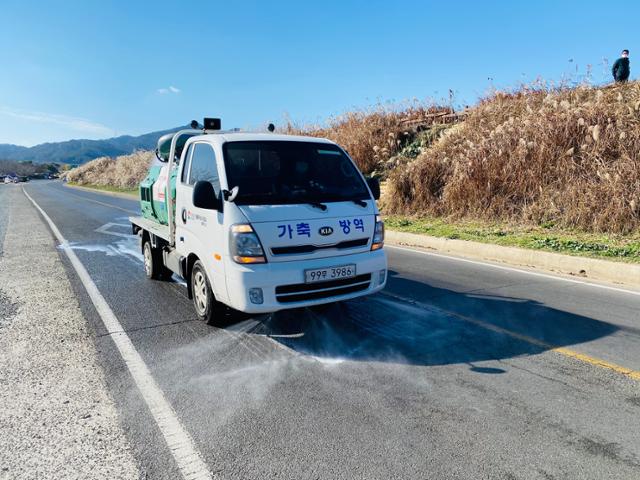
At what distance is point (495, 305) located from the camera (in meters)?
5.96

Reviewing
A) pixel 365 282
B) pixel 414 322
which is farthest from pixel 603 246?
pixel 365 282

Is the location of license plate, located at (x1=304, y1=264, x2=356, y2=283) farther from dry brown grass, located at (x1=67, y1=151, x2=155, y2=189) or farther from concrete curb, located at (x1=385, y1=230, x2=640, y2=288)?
dry brown grass, located at (x1=67, y1=151, x2=155, y2=189)

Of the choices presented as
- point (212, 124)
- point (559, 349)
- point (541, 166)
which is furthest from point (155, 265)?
point (541, 166)

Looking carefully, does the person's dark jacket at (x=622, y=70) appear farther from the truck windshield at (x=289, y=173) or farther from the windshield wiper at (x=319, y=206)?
the windshield wiper at (x=319, y=206)

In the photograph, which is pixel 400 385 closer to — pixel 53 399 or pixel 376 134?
pixel 53 399

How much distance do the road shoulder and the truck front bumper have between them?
1.35 metres

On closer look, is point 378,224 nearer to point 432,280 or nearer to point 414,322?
point 414,322

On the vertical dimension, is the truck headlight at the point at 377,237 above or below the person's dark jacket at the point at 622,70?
below

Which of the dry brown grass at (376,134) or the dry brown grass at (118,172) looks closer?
the dry brown grass at (376,134)

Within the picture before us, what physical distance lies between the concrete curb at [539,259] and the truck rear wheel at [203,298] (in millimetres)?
5822

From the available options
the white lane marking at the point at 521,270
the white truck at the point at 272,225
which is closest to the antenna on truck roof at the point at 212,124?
the white truck at the point at 272,225

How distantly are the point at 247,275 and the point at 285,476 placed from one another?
204 cm

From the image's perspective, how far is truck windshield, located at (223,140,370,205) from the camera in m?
4.88

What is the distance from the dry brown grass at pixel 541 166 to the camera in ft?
36.0
